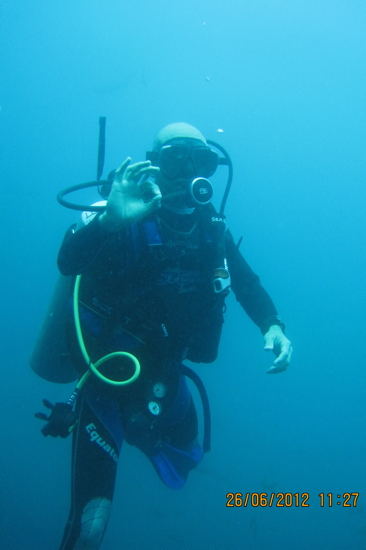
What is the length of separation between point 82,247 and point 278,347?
165cm

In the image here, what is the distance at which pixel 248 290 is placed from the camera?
3068mm

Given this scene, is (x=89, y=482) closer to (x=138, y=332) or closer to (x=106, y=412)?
(x=106, y=412)

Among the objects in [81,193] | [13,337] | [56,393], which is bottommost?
[56,393]

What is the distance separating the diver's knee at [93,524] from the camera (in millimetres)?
1969

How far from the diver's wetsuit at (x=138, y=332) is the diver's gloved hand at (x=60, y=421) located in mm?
196

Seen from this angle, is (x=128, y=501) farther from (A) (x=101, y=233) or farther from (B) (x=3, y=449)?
(A) (x=101, y=233)

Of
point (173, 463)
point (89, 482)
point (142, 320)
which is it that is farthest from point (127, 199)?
point (173, 463)

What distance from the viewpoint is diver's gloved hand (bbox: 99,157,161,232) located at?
1920 mm

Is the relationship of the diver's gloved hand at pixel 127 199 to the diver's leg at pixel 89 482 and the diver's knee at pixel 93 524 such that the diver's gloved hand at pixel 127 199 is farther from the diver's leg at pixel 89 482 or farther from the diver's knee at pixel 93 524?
the diver's knee at pixel 93 524

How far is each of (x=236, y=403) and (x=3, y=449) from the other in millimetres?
6043

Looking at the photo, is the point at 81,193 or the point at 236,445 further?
the point at 236,445

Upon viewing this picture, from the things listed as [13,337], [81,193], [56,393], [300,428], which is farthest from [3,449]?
[300,428]

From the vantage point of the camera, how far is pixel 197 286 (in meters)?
2.62

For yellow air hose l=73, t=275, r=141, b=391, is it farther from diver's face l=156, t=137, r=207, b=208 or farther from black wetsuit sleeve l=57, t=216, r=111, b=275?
diver's face l=156, t=137, r=207, b=208
